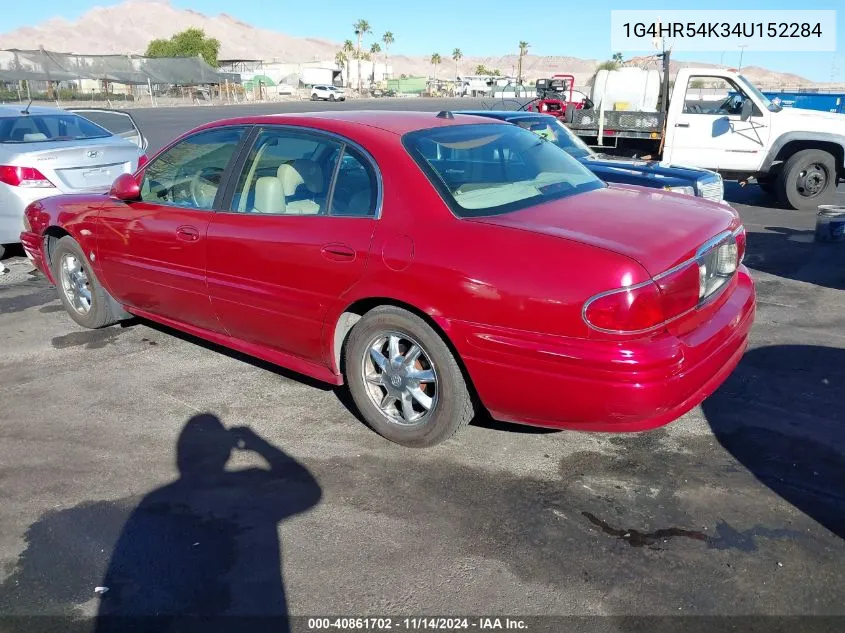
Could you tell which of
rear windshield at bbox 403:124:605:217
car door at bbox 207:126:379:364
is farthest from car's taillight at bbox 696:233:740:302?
car door at bbox 207:126:379:364

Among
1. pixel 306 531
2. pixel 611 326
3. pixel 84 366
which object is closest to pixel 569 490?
pixel 611 326

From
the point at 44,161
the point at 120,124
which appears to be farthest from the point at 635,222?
the point at 120,124

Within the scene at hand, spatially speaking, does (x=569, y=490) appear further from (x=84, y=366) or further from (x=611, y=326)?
(x=84, y=366)

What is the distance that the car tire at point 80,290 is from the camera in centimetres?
540

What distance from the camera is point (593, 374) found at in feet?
9.84

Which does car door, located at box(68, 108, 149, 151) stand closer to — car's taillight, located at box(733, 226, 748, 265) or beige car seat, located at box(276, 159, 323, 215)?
beige car seat, located at box(276, 159, 323, 215)

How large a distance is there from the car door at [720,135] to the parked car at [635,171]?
3.18m

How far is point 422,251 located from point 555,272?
65cm

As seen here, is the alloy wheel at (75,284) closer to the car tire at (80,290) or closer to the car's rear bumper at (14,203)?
the car tire at (80,290)

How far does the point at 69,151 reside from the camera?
7.55 metres

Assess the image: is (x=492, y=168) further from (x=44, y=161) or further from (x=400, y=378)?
(x=44, y=161)

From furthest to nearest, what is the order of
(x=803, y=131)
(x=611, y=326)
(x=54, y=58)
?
(x=54, y=58) < (x=803, y=131) < (x=611, y=326)

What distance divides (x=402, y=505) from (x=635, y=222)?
5.49 ft

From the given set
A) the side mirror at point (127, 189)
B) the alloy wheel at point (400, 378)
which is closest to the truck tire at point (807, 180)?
the alloy wheel at point (400, 378)
